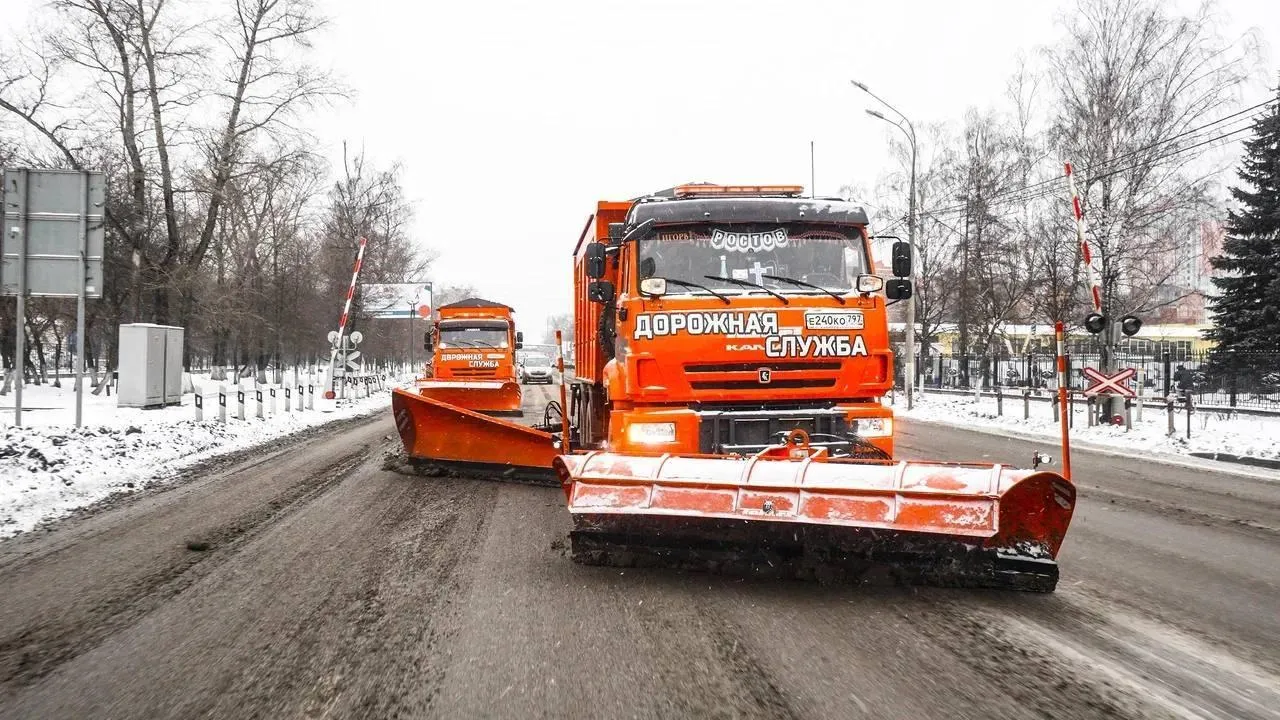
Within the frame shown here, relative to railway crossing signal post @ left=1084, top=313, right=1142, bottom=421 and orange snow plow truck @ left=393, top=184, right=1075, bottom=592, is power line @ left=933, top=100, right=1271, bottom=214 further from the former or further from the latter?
orange snow plow truck @ left=393, top=184, right=1075, bottom=592

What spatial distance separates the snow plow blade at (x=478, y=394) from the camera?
704 inches

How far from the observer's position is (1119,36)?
2302 cm

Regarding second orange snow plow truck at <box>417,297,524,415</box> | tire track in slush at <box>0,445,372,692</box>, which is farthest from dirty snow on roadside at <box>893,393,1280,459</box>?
tire track in slush at <box>0,445,372,692</box>

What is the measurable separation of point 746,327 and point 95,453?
866 cm

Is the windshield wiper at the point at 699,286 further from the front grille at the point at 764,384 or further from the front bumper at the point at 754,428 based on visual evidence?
the front bumper at the point at 754,428

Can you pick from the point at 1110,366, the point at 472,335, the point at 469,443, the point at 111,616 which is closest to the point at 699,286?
the point at 469,443

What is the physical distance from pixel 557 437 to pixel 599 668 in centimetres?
571

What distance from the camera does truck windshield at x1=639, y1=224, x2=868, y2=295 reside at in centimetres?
670

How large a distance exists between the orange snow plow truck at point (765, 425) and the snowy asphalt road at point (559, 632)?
0.28 meters

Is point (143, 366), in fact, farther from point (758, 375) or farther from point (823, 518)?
point (823, 518)

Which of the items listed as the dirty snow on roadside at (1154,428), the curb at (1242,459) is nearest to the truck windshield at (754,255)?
the curb at (1242,459)

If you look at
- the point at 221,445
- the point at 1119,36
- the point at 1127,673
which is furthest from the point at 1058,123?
the point at 1127,673

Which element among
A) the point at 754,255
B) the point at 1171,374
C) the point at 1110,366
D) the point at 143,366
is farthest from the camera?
the point at 1171,374

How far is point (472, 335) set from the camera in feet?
75.5
